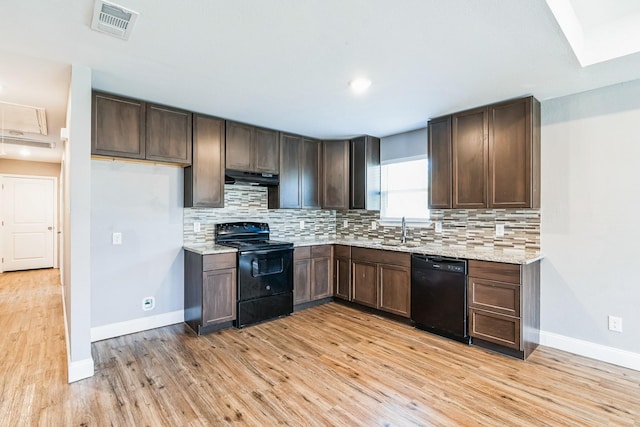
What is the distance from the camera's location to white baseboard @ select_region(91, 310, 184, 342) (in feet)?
10.5

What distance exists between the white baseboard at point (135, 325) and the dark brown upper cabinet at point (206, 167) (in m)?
1.30

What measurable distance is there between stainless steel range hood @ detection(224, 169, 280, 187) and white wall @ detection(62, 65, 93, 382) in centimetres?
149

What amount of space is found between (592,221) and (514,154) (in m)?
0.88

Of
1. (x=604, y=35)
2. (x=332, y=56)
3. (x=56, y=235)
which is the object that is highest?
(x=604, y=35)

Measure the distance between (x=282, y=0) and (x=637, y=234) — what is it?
326 centimetres

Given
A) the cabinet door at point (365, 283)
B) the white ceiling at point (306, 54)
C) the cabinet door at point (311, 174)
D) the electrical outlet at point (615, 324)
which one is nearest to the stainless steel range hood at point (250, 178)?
the cabinet door at point (311, 174)

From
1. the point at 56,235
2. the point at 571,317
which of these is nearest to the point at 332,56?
the point at 571,317

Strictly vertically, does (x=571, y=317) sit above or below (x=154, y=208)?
below

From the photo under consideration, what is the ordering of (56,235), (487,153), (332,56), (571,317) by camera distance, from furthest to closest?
(56,235) < (487,153) < (571,317) < (332,56)

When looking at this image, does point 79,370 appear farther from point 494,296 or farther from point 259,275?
point 494,296

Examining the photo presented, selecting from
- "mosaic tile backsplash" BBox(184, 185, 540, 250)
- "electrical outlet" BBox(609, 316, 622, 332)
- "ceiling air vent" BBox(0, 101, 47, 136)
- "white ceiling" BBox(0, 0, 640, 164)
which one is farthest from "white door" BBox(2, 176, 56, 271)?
A: "electrical outlet" BBox(609, 316, 622, 332)

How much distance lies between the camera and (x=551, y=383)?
2.40 metres

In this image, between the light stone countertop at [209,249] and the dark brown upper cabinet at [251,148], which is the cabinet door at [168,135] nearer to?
the dark brown upper cabinet at [251,148]

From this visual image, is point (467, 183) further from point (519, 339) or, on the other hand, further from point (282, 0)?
point (282, 0)
